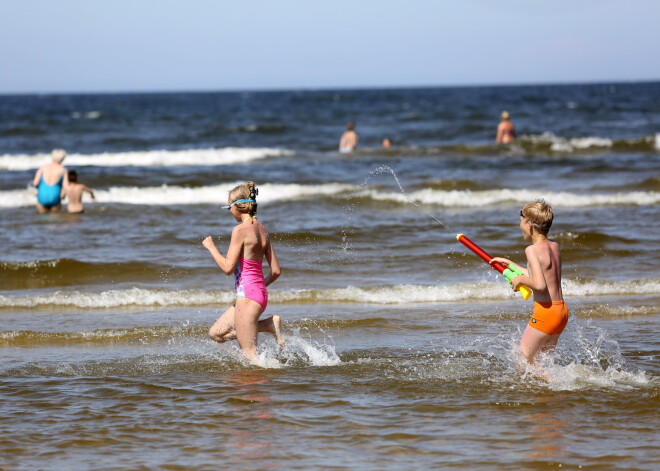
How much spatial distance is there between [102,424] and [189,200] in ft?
48.7

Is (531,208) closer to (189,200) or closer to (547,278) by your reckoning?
(547,278)

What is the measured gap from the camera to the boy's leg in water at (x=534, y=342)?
6.13 m

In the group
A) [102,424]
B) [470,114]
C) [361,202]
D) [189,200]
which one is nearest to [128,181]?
[189,200]

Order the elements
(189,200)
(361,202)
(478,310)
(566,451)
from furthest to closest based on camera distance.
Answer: (189,200), (361,202), (478,310), (566,451)

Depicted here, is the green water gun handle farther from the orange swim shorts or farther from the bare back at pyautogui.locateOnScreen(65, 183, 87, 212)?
the bare back at pyautogui.locateOnScreen(65, 183, 87, 212)

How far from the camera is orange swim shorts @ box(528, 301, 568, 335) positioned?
6070 millimetres

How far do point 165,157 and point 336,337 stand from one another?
2335cm

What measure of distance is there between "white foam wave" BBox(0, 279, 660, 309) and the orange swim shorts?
357 centimetres

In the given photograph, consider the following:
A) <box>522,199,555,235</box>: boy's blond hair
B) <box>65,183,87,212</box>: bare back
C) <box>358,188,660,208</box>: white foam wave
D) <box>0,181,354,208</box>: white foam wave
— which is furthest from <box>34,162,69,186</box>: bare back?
<box>522,199,555,235</box>: boy's blond hair

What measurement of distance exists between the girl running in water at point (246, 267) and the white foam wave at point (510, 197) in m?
11.0

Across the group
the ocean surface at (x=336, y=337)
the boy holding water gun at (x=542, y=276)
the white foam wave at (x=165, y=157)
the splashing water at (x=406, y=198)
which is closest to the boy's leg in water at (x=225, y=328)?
the ocean surface at (x=336, y=337)

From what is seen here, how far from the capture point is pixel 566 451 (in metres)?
5.04

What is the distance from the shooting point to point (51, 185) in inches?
664

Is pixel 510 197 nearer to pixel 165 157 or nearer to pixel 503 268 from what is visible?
pixel 503 268
